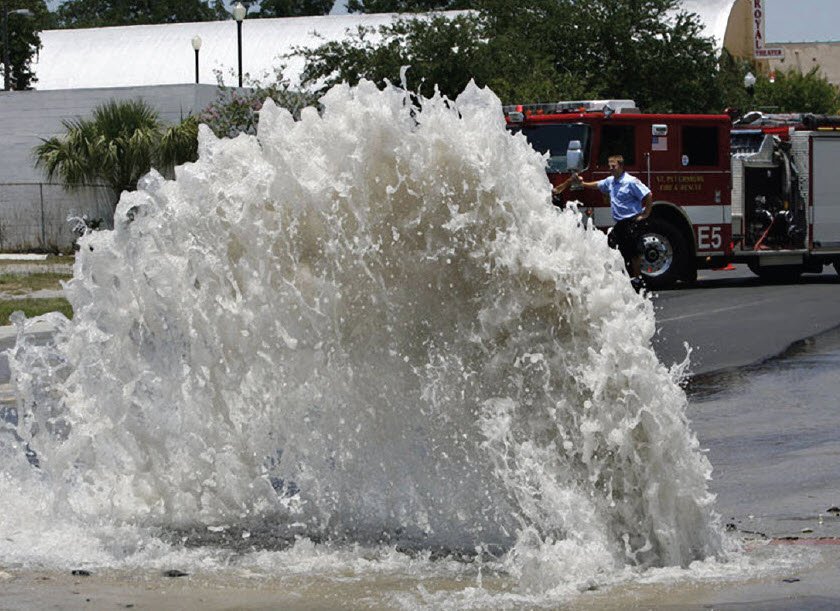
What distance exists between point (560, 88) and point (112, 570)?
98.4ft

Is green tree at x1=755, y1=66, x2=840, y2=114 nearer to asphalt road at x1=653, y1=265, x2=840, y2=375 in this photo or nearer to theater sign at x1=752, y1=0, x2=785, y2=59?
theater sign at x1=752, y1=0, x2=785, y2=59

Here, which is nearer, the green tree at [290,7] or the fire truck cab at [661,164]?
the fire truck cab at [661,164]

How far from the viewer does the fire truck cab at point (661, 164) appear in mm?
22609

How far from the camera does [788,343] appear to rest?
16484 millimetres

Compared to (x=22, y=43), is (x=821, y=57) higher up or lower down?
higher up

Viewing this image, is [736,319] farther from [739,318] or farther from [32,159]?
[32,159]

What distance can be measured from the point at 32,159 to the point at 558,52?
13.6 metres

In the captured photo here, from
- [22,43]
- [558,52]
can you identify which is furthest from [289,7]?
[558,52]

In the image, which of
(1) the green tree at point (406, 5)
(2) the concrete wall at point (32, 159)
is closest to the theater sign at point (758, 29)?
(1) the green tree at point (406, 5)

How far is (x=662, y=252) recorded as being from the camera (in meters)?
23.2

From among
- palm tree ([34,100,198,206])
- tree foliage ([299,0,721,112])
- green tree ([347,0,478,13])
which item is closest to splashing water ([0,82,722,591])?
palm tree ([34,100,198,206])

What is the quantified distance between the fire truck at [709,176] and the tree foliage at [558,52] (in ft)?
38.4

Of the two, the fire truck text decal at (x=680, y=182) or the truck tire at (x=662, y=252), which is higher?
the fire truck text decal at (x=680, y=182)

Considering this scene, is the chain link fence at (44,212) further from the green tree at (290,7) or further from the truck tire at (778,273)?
the green tree at (290,7)
